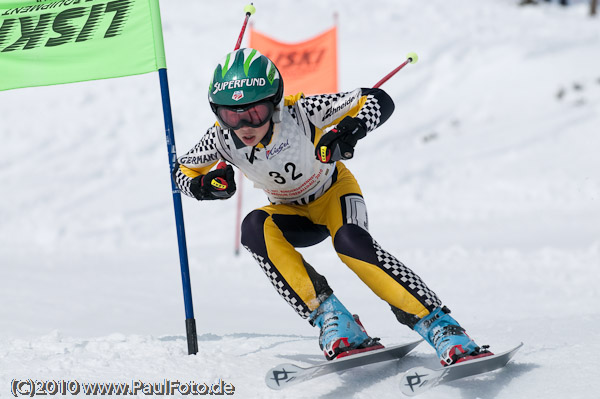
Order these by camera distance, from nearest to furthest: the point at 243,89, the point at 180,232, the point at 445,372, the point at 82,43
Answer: the point at 445,372 → the point at 243,89 → the point at 180,232 → the point at 82,43

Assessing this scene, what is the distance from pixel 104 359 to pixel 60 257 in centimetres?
803

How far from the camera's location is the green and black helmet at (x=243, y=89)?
3264mm

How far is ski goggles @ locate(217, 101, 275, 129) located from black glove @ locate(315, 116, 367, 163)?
1.22ft

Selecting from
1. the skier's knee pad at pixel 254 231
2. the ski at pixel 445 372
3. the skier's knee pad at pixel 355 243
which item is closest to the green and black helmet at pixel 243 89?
the skier's knee pad at pixel 254 231

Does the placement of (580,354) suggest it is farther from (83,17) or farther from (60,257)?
(60,257)

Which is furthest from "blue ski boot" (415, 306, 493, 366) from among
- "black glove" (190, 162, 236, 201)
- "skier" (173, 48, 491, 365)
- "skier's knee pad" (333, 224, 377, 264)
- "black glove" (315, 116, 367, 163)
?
"black glove" (190, 162, 236, 201)

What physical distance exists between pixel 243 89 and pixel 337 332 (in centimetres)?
137

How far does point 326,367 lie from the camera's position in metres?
3.08

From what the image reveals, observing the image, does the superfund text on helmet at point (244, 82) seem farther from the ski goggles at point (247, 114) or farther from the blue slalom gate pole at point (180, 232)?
the blue slalom gate pole at point (180, 232)

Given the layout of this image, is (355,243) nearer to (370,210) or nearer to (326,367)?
(326,367)

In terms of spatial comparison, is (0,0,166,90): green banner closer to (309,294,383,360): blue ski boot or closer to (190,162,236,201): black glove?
(190,162,236,201): black glove

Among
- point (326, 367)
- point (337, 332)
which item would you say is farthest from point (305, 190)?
point (326, 367)

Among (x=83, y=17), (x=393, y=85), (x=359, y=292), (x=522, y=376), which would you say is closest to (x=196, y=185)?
(x=83, y=17)

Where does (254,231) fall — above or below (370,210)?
below
